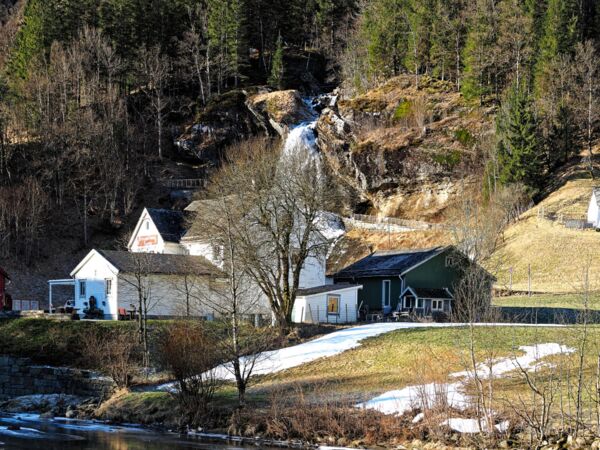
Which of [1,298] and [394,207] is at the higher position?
[394,207]

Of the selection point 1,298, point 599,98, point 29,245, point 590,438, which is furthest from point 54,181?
point 590,438

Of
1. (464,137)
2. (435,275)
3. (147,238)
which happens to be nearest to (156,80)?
(464,137)

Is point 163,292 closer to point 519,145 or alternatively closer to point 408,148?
point 408,148

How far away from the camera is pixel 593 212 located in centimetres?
6788

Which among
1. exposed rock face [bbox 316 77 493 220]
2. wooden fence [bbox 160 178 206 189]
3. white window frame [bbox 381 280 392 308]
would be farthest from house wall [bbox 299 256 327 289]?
wooden fence [bbox 160 178 206 189]

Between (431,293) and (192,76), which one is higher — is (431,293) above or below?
below

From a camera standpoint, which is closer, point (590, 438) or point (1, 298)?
point (590, 438)

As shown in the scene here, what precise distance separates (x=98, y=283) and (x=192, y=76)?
58.5m

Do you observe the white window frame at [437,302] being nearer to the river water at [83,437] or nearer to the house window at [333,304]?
the house window at [333,304]

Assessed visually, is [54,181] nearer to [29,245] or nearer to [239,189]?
[29,245]

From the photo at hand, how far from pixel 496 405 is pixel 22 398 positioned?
2112 centimetres

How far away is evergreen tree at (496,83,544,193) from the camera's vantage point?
2955 inches

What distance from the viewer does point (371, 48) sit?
96.8 m

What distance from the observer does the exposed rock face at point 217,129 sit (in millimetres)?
90188
